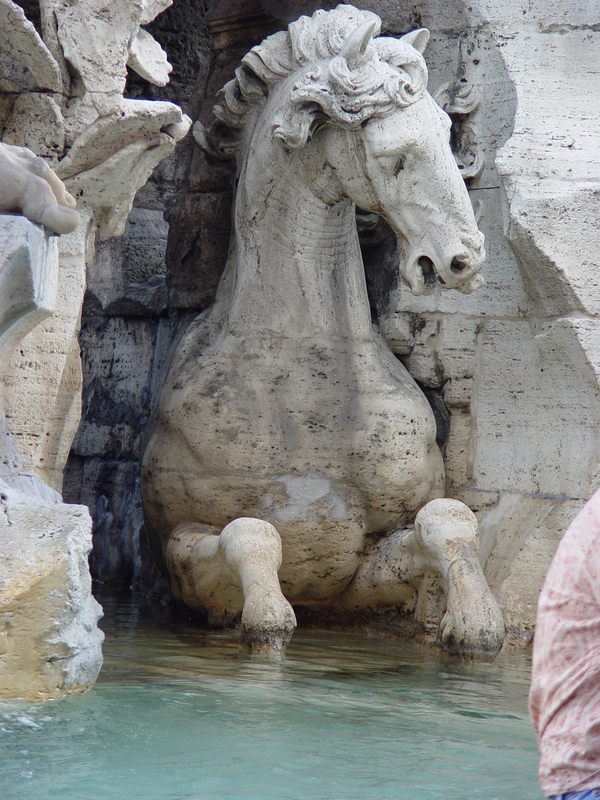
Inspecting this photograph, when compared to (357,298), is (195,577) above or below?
below

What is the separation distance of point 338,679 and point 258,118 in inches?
76.7

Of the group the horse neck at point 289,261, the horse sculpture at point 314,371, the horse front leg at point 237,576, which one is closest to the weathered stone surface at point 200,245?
the horse sculpture at point 314,371

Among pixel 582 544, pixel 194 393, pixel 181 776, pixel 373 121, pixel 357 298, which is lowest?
pixel 181 776

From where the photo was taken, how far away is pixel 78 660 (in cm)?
299

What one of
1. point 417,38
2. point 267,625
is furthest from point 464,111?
point 267,625

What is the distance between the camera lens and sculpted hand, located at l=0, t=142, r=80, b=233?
3229 millimetres

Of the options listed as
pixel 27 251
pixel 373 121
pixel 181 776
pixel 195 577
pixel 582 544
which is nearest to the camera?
pixel 582 544

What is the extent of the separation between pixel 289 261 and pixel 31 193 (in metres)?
1.28

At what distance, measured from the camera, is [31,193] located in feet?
10.7

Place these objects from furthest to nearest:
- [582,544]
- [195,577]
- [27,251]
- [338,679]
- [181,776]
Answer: [195,577]
[338,679]
[27,251]
[181,776]
[582,544]

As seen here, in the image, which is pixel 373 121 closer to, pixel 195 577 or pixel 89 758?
pixel 195 577

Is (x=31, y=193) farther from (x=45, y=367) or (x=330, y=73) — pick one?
(x=330, y=73)

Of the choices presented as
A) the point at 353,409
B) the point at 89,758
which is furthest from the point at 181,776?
the point at 353,409

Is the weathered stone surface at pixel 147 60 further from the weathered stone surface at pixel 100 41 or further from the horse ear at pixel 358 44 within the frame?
the horse ear at pixel 358 44
